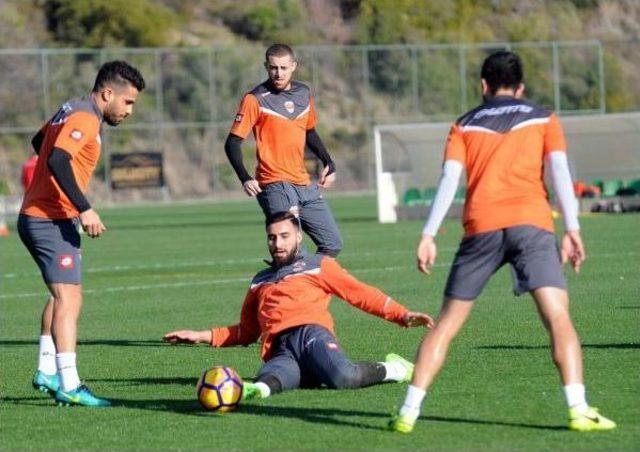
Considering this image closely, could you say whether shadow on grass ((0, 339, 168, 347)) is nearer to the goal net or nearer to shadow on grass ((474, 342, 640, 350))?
shadow on grass ((474, 342, 640, 350))

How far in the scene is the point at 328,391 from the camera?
974 centimetres

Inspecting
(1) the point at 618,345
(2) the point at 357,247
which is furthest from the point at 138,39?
(1) the point at 618,345

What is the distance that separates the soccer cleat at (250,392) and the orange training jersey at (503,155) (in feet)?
6.04

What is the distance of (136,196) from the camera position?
5162 centimetres

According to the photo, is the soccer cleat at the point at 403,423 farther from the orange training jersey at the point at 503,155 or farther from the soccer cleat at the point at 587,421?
the orange training jersey at the point at 503,155

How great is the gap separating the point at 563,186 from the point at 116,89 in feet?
9.54

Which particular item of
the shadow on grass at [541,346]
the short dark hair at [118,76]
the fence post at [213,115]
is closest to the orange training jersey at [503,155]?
the short dark hair at [118,76]

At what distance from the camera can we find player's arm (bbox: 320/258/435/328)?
9.29 metres

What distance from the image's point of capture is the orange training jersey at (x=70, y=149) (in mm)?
9445

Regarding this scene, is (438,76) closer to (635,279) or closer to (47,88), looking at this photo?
(47,88)

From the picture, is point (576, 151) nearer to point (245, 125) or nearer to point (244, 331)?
point (245, 125)

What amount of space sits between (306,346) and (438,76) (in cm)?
4679

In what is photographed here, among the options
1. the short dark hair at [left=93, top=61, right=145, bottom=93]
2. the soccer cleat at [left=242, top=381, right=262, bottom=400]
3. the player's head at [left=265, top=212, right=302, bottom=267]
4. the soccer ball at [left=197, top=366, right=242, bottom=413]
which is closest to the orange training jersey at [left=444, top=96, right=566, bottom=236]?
the soccer ball at [left=197, top=366, right=242, bottom=413]

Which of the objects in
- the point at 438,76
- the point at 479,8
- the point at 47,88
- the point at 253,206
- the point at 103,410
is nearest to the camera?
the point at 103,410
